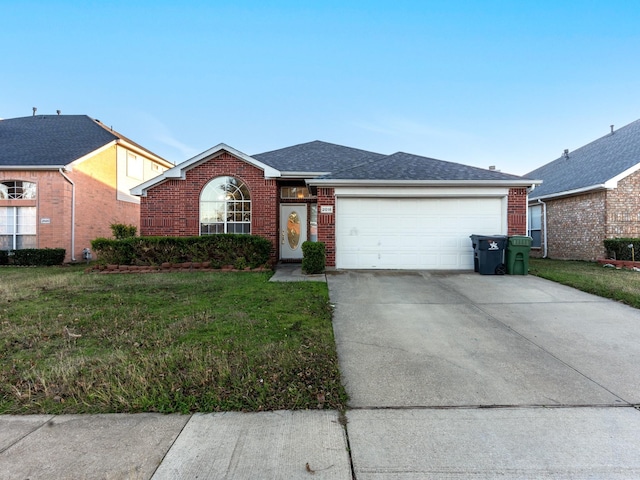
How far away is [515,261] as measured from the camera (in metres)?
8.66

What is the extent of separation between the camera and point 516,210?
9.27 metres

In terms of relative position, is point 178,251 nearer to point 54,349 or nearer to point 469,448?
point 54,349

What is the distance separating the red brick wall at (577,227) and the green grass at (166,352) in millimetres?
12733

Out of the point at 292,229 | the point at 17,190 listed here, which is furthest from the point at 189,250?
the point at 17,190

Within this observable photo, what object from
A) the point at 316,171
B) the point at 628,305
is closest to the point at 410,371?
the point at 628,305

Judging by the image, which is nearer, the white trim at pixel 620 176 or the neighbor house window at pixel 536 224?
the white trim at pixel 620 176

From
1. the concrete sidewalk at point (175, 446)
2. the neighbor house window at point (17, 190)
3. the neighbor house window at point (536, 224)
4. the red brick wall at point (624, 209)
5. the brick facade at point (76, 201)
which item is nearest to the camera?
the concrete sidewalk at point (175, 446)

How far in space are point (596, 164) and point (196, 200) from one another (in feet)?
58.8

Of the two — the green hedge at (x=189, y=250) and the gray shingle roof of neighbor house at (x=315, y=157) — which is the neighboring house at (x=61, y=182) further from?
the gray shingle roof of neighbor house at (x=315, y=157)

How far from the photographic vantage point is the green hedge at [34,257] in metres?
12.1

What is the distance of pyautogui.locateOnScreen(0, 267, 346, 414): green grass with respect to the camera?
8.46 ft

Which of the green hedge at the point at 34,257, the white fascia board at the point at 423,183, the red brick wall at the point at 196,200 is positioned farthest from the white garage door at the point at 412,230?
the green hedge at the point at 34,257

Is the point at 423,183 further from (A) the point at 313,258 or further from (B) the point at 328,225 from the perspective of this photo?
(A) the point at 313,258

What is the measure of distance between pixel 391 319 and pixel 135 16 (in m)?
13.1
